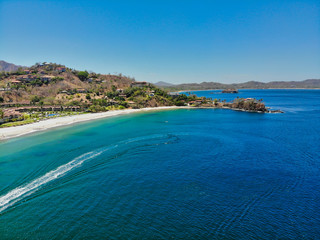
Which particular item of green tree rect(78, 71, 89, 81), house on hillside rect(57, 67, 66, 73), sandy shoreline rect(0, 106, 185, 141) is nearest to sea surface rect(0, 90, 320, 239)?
sandy shoreline rect(0, 106, 185, 141)

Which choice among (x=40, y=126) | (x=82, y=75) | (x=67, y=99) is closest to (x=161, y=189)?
(x=40, y=126)

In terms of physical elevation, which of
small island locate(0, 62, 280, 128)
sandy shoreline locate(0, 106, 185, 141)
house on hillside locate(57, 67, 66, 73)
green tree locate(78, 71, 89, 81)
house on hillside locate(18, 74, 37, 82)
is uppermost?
house on hillside locate(57, 67, 66, 73)

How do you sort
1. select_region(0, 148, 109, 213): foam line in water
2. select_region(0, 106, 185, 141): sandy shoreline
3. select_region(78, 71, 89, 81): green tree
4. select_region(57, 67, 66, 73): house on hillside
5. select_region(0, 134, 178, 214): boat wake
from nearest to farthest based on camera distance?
select_region(0, 148, 109, 213): foam line in water → select_region(0, 134, 178, 214): boat wake → select_region(0, 106, 185, 141): sandy shoreline → select_region(78, 71, 89, 81): green tree → select_region(57, 67, 66, 73): house on hillside

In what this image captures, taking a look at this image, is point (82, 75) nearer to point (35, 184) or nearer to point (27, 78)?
point (27, 78)

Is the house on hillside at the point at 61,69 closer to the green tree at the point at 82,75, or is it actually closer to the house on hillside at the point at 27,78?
the green tree at the point at 82,75

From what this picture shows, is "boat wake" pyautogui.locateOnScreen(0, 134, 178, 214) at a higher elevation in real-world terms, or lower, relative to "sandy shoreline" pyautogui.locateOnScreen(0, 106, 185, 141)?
lower

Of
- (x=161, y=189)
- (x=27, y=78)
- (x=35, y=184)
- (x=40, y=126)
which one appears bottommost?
(x=161, y=189)

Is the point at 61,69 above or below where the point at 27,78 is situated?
above

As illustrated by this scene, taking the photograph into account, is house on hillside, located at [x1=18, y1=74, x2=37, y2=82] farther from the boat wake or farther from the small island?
the boat wake
